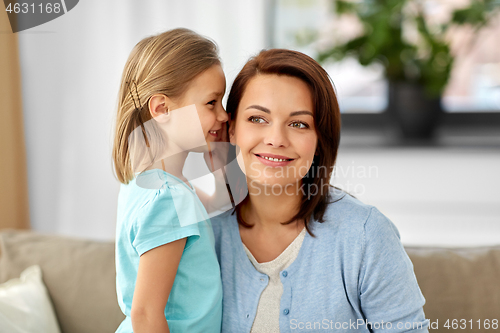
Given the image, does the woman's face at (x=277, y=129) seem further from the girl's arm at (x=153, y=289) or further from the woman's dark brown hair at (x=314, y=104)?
the girl's arm at (x=153, y=289)

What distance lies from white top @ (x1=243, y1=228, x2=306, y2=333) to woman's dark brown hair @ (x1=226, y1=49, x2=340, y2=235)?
7 centimetres

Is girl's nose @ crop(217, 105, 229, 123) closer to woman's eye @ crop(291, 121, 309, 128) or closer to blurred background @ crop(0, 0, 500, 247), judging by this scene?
woman's eye @ crop(291, 121, 309, 128)

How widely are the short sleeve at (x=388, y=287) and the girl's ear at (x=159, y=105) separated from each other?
1.64 ft

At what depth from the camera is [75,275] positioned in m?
1.35

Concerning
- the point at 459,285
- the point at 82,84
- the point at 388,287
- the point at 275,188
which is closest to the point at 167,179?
the point at 275,188

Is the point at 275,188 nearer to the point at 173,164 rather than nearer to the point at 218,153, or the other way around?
the point at 218,153

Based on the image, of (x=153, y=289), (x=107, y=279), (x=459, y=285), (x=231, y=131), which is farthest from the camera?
(x=107, y=279)

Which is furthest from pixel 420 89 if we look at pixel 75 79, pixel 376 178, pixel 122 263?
pixel 122 263

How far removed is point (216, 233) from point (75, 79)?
1153mm

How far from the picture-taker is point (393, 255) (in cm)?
99

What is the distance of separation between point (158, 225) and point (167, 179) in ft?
0.33

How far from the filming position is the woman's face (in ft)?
3.28

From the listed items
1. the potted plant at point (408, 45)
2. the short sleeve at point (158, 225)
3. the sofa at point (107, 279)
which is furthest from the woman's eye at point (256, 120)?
the potted plant at point (408, 45)

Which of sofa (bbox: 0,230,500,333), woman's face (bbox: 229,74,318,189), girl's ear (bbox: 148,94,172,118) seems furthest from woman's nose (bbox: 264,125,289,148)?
sofa (bbox: 0,230,500,333)
